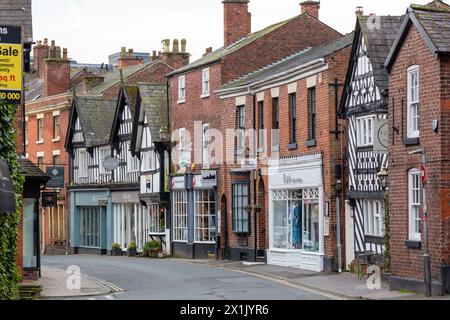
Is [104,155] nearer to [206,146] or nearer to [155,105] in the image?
[155,105]

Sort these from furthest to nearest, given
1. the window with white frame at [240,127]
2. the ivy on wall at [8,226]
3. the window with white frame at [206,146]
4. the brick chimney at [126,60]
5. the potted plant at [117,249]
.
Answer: the brick chimney at [126,60]
the potted plant at [117,249]
the window with white frame at [206,146]
the window with white frame at [240,127]
the ivy on wall at [8,226]

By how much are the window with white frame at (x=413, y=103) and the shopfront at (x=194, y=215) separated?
19.5 m

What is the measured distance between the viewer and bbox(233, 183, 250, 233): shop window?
45250 mm

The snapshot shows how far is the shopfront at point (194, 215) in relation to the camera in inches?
1924

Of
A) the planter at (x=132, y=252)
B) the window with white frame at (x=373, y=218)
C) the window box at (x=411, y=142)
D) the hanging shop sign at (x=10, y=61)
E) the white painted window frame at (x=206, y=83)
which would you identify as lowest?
the planter at (x=132, y=252)

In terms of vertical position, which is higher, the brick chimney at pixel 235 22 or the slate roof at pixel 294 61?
the brick chimney at pixel 235 22

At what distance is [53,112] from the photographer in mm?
70500

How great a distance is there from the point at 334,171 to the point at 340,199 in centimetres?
96

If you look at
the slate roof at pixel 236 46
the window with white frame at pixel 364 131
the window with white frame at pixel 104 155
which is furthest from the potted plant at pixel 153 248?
the window with white frame at pixel 364 131

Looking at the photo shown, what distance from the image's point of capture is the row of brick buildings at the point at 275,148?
1151 inches

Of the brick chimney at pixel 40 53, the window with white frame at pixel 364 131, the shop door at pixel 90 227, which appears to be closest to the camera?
the window with white frame at pixel 364 131

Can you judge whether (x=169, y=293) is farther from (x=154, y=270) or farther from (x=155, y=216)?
(x=155, y=216)

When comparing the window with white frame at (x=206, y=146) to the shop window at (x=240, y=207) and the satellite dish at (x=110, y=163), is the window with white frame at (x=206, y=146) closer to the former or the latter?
the shop window at (x=240, y=207)

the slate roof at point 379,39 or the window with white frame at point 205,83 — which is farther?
the window with white frame at point 205,83
